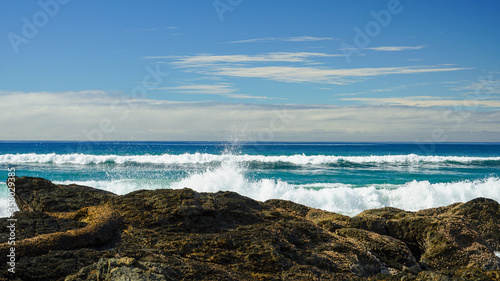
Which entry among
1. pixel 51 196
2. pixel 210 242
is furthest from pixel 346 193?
pixel 210 242

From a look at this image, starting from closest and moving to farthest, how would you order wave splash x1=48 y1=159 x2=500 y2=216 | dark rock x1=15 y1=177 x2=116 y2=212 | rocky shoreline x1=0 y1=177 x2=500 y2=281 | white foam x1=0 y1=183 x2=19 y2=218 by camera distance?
rocky shoreline x1=0 y1=177 x2=500 y2=281
dark rock x1=15 y1=177 x2=116 y2=212
white foam x1=0 y1=183 x2=19 y2=218
wave splash x1=48 y1=159 x2=500 y2=216

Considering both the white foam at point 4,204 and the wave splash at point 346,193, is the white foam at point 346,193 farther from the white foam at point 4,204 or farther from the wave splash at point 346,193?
the white foam at point 4,204

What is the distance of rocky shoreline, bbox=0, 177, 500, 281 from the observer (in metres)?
3.48

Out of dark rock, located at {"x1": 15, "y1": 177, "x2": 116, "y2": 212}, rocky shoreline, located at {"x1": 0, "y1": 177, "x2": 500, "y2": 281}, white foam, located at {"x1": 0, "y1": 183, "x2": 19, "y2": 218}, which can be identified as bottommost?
white foam, located at {"x1": 0, "y1": 183, "x2": 19, "y2": 218}

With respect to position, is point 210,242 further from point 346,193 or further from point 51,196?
point 346,193

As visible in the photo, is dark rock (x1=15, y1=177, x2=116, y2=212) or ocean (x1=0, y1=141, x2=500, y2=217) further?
ocean (x1=0, y1=141, x2=500, y2=217)

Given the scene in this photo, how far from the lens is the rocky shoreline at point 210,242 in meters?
3.48

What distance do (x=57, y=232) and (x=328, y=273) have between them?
2.65 meters

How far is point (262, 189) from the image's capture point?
17.0 m

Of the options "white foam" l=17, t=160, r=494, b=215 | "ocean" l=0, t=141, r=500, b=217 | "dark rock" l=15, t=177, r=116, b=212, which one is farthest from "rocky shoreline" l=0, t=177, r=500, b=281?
"white foam" l=17, t=160, r=494, b=215

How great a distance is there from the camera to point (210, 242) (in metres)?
4.09

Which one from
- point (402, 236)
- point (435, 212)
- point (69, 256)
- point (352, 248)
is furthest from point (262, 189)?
point (69, 256)

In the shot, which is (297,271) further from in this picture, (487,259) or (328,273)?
(487,259)

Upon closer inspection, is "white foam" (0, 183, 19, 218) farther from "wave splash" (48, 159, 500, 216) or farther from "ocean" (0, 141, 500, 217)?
"wave splash" (48, 159, 500, 216)
